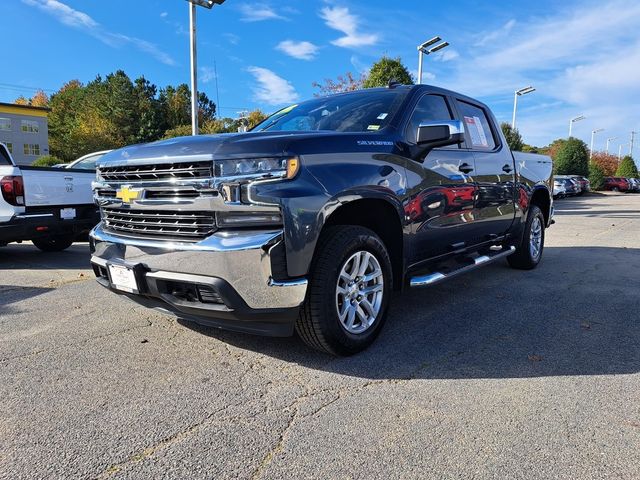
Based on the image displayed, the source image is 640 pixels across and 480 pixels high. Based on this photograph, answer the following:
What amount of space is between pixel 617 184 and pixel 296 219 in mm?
51389

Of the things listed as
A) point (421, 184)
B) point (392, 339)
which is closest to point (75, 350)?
point (392, 339)

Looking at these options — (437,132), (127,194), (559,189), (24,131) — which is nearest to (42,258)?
(127,194)

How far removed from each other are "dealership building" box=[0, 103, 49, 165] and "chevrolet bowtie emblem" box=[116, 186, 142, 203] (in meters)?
57.9

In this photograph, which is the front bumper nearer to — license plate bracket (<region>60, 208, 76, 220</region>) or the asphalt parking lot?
the asphalt parking lot

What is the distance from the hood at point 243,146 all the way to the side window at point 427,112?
0.64 meters

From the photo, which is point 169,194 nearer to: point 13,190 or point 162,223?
point 162,223

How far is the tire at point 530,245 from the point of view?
19.5ft

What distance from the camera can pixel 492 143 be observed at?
514 centimetres

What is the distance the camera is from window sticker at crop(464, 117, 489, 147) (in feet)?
15.5

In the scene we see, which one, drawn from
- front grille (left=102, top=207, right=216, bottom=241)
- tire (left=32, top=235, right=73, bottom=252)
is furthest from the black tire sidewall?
tire (left=32, top=235, right=73, bottom=252)

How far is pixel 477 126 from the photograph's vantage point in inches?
195

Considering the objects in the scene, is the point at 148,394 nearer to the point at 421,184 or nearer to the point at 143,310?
the point at 143,310

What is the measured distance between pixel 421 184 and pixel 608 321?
205cm

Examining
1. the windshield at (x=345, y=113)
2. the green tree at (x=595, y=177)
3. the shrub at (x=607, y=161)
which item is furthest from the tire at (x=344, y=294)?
the shrub at (x=607, y=161)
